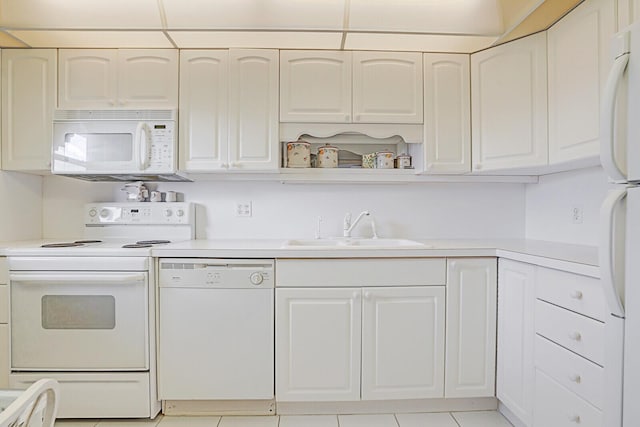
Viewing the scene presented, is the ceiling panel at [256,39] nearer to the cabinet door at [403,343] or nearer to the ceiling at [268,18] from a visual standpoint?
the ceiling at [268,18]

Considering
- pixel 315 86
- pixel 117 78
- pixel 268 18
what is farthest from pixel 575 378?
pixel 117 78

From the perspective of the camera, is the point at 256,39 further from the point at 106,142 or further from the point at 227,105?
the point at 106,142

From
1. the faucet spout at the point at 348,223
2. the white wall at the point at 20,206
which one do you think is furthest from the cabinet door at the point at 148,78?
the faucet spout at the point at 348,223

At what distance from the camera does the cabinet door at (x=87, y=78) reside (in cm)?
208

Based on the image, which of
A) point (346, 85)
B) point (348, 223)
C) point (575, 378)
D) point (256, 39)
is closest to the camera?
point (575, 378)

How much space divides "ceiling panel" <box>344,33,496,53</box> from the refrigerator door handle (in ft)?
4.59

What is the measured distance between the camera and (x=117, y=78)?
6.85ft

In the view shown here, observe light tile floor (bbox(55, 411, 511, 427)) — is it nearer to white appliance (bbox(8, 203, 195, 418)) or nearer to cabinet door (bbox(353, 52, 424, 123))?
white appliance (bbox(8, 203, 195, 418))

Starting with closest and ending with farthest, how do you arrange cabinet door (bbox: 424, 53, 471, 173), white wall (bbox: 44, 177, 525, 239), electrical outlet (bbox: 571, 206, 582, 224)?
electrical outlet (bbox: 571, 206, 582, 224) < cabinet door (bbox: 424, 53, 471, 173) < white wall (bbox: 44, 177, 525, 239)

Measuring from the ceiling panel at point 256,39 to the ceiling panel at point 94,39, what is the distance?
121mm

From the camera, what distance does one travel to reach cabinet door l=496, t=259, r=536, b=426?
1625 millimetres

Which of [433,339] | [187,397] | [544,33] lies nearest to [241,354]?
[187,397]

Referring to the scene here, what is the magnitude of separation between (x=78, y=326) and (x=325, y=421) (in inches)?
53.8

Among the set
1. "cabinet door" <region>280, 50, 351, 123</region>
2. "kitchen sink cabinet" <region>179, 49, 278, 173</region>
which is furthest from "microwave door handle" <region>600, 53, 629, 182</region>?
"kitchen sink cabinet" <region>179, 49, 278, 173</region>
